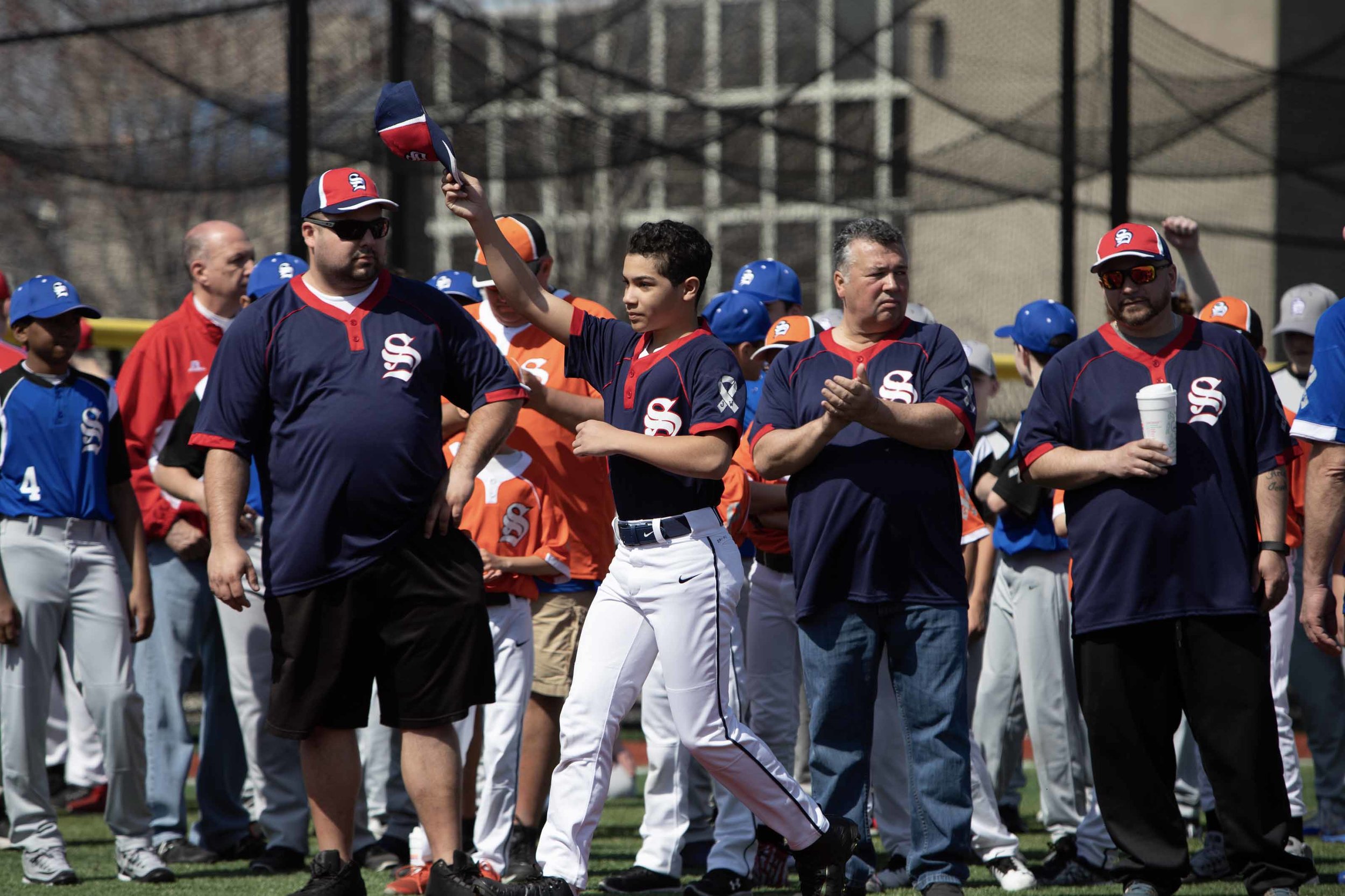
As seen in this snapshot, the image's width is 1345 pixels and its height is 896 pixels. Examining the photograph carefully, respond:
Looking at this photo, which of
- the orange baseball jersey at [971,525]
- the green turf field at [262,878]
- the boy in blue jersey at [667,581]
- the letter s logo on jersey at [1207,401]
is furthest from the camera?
the orange baseball jersey at [971,525]

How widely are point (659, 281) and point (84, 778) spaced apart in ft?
16.3

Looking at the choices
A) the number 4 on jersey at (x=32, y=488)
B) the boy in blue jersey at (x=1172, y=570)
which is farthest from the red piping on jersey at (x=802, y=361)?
the number 4 on jersey at (x=32, y=488)

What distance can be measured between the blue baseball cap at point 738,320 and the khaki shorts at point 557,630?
1.24 metres

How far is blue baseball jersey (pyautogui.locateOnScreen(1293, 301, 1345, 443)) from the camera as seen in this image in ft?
15.8

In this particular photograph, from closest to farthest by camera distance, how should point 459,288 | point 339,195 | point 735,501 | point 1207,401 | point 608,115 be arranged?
1. point 339,195
2. point 1207,401
3. point 735,501
4. point 459,288
5. point 608,115

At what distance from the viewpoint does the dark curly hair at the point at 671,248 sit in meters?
4.79

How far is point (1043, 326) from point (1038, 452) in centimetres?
154

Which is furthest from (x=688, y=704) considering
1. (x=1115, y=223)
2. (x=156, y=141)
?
(x=156, y=141)

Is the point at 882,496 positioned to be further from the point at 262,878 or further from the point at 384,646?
the point at 262,878

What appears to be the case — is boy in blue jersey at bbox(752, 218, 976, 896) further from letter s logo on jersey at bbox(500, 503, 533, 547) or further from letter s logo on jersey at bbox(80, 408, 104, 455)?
letter s logo on jersey at bbox(80, 408, 104, 455)

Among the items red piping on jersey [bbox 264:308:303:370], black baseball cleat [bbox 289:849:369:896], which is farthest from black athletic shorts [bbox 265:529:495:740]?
red piping on jersey [bbox 264:308:303:370]

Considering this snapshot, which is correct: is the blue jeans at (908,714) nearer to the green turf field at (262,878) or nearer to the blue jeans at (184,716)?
the green turf field at (262,878)

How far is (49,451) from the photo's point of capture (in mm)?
5836

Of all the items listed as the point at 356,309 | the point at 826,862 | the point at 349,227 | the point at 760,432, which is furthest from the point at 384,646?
the point at 826,862
